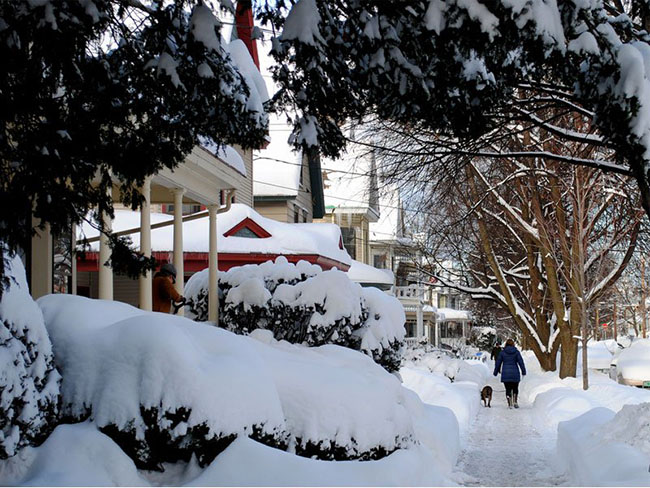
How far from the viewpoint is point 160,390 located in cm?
506

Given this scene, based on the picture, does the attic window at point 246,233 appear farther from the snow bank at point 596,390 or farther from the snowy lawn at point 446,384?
the snow bank at point 596,390

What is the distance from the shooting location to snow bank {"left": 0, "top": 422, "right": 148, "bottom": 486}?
15.0 feet

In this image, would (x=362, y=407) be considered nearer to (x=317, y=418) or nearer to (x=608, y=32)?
(x=317, y=418)

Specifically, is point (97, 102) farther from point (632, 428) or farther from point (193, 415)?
point (632, 428)

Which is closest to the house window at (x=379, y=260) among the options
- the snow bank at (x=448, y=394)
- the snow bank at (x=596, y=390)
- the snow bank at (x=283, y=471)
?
the snow bank at (x=596, y=390)

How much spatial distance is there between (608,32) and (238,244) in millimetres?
14897

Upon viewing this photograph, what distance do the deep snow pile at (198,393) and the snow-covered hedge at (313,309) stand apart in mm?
5337

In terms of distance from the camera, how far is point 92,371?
17.4 feet

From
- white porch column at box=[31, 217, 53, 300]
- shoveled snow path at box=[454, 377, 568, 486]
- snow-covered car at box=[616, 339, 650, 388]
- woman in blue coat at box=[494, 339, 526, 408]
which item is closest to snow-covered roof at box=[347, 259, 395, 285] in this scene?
snow-covered car at box=[616, 339, 650, 388]

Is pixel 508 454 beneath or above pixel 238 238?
beneath

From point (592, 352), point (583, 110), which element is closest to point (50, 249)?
point (583, 110)

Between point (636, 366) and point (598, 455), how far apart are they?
1641 cm

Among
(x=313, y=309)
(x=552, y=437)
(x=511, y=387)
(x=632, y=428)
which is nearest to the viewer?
(x=632, y=428)

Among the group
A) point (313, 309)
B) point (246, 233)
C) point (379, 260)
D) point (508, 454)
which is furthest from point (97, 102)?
point (379, 260)
